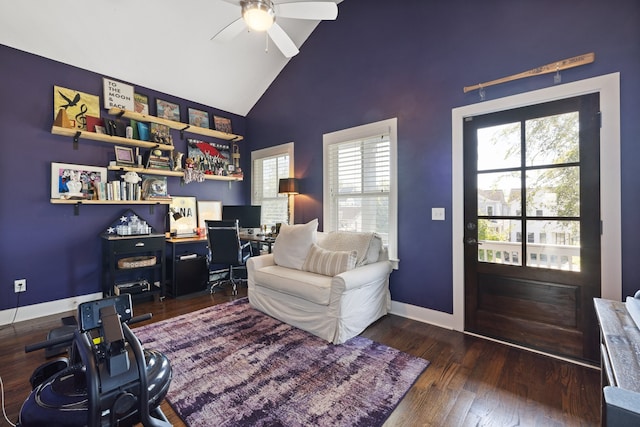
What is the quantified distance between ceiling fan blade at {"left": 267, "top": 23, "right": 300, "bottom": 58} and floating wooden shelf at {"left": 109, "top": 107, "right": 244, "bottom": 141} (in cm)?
204

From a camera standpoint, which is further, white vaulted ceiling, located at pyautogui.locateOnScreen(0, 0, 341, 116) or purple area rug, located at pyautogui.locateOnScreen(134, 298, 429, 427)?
white vaulted ceiling, located at pyautogui.locateOnScreen(0, 0, 341, 116)

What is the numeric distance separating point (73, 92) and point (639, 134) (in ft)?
16.8

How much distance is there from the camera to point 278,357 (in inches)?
84.8

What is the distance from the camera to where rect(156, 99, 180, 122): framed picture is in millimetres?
3879

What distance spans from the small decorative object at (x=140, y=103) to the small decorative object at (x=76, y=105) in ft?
1.27

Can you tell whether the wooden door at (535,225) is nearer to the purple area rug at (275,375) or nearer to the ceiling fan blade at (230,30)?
the purple area rug at (275,375)

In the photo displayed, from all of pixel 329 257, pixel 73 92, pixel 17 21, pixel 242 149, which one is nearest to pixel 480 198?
pixel 329 257

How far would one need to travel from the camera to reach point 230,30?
2.44m

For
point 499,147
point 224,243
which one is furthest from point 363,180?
point 224,243

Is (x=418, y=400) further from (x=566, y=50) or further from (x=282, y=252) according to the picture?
(x=566, y=50)

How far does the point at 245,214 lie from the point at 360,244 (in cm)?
214

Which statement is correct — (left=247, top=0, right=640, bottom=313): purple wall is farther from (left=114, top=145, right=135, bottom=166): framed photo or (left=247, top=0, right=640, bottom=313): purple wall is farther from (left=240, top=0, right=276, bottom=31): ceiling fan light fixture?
(left=114, top=145, right=135, bottom=166): framed photo

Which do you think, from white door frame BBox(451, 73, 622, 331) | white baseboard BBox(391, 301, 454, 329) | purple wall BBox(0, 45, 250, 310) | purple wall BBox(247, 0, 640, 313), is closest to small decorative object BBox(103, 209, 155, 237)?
purple wall BBox(0, 45, 250, 310)

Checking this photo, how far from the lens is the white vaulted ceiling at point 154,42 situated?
9.21 ft
